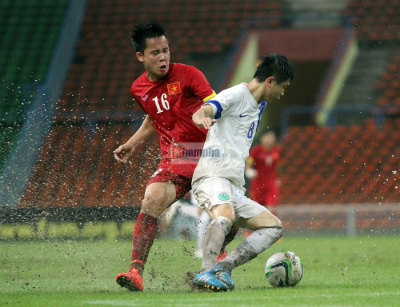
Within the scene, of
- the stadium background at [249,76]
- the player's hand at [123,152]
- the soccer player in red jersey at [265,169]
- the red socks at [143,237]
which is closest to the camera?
the red socks at [143,237]

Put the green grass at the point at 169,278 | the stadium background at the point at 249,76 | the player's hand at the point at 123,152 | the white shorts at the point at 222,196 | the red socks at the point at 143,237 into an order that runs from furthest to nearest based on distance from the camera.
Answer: the stadium background at the point at 249,76 < the player's hand at the point at 123,152 < the red socks at the point at 143,237 < the white shorts at the point at 222,196 < the green grass at the point at 169,278

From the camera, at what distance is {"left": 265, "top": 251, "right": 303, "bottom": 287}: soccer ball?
16.2 ft

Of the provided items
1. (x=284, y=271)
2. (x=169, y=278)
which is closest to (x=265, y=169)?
(x=169, y=278)

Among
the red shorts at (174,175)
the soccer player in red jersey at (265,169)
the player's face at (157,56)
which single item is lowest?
the red shorts at (174,175)

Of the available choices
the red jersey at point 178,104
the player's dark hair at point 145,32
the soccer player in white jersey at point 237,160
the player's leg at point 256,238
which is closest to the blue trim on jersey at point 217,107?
the soccer player in white jersey at point 237,160

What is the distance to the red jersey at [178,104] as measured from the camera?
516 cm

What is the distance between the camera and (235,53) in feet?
51.3

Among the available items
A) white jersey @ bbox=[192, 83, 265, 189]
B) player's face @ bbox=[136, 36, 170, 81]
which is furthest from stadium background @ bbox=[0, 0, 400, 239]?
white jersey @ bbox=[192, 83, 265, 189]

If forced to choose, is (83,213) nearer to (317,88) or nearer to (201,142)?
(201,142)

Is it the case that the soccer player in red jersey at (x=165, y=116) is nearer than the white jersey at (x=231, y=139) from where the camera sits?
No

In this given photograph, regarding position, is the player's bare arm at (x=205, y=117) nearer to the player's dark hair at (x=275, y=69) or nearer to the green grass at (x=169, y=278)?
the player's dark hair at (x=275, y=69)

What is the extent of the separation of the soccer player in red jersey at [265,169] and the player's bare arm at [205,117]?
6.30m

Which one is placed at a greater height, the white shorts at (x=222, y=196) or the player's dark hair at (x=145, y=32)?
the player's dark hair at (x=145, y=32)

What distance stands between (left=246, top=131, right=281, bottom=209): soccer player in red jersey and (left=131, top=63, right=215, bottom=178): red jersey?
18.6 ft
